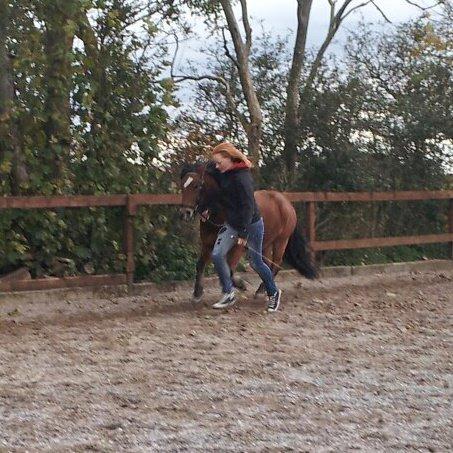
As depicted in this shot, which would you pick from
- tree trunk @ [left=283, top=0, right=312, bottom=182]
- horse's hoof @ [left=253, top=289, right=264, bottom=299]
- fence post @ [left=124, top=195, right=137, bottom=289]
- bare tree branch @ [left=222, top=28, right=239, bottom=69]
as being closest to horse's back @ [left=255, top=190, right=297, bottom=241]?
horse's hoof @ [left=253, top=289, right=264, bottom=299]

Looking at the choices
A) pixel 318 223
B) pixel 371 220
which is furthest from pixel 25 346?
pixel 371 220

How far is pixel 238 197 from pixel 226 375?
11.8ft

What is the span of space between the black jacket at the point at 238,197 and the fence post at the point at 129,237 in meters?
2.02

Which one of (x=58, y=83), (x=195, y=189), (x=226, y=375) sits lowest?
(x=226, y=375)

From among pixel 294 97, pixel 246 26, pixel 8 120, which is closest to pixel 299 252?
pixel 8 120

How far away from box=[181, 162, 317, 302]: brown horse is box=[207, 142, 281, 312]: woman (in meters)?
0.20

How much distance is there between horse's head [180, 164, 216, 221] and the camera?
10.9 m

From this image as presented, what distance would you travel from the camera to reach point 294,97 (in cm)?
1816

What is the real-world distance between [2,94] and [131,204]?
6.68ft

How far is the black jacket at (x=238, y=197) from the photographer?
34.9 feet

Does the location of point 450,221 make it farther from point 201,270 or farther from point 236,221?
point 236,221

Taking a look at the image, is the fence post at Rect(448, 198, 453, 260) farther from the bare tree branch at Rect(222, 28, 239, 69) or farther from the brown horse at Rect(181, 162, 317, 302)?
the brown horse at Rect(181, 162, 317, 302)

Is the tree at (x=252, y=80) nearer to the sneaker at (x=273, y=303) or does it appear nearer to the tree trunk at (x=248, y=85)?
the tree trunk at (x=248, y=85)

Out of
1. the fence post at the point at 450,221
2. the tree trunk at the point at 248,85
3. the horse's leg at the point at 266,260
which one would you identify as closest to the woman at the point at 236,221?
the horse's leg at the point at 266,260
